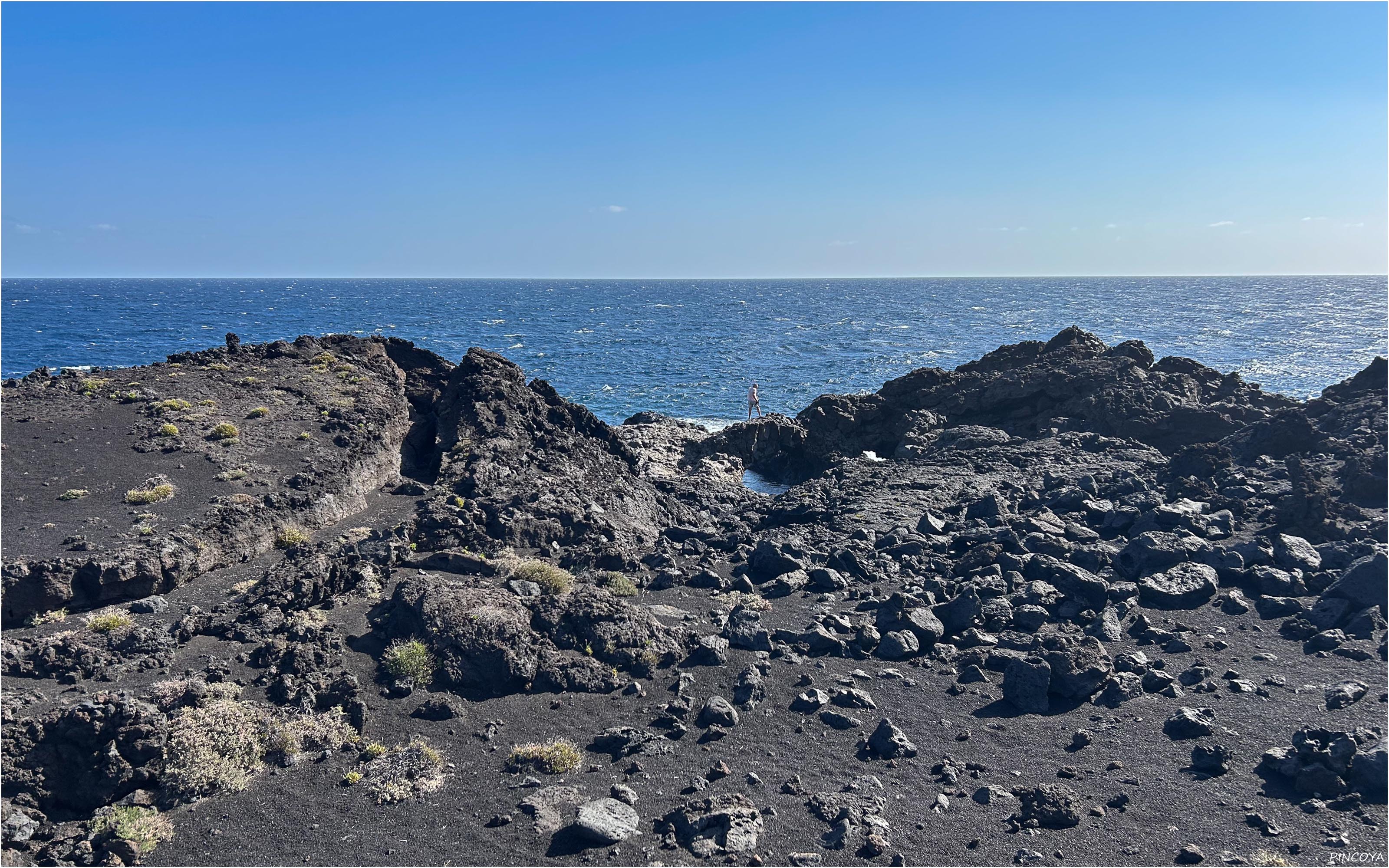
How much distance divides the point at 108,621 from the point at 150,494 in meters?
5.07

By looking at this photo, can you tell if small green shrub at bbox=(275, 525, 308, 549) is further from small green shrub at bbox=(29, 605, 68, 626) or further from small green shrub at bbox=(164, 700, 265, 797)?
small green shrub at bbox=(164, 700, 265, 797)

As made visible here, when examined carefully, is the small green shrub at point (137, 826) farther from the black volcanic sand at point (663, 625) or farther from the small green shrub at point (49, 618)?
the small green shrub at point (49, 618)

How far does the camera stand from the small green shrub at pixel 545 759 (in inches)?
470

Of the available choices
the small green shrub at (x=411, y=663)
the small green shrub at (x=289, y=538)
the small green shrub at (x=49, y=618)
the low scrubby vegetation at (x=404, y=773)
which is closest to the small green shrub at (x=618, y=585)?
the small green shrub at (x=411, y=663)

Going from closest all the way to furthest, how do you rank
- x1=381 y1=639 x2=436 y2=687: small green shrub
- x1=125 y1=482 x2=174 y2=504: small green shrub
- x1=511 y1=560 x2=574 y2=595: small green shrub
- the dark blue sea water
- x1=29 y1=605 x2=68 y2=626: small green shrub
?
x1=381 y1=639 x2=436 y2=687: small green shrub → x1=29 y1=605 x2=68 y2=626: small green shrub → x1=511 y1=560 x2=574 y2=595: small green shrub → x1=125 y1=482 x2=174 y2=504: small green shrub → the dark blue sea water

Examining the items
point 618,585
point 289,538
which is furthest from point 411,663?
point 289,538

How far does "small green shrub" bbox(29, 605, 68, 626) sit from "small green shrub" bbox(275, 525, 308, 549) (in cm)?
443

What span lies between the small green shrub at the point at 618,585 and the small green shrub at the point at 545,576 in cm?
81

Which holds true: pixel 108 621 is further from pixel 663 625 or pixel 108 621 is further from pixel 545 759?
pixel 663 625

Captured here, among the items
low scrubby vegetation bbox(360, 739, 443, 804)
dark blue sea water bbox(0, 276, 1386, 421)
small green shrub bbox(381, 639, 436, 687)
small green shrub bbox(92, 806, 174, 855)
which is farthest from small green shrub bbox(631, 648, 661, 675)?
dark blue sea water bbox(0, 276, 1386, 421)

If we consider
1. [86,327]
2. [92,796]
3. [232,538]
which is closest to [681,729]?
[92,796]

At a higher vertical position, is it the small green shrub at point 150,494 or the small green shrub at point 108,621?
the small green shrub at point 150,494

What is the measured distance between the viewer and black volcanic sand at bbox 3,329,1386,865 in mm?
10727

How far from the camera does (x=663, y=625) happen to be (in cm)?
1677
